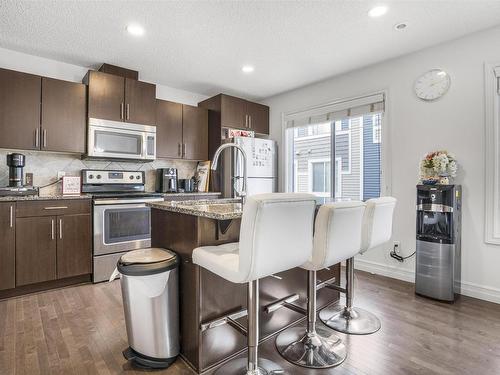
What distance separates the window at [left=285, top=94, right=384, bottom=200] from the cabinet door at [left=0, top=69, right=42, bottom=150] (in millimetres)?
3275

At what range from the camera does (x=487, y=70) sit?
2668mm

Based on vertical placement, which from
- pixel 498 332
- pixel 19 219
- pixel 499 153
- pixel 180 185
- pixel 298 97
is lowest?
pixel 498 332

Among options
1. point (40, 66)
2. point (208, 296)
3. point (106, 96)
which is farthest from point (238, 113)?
point (208, 296)

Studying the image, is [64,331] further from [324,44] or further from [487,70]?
[487,70]

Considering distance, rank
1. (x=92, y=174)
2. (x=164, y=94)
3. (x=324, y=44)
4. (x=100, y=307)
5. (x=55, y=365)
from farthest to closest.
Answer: (x=164, y=94)
(x=92, y=174)
(x=324, y=44)
(x=100, y=307)
(x=55, y=365)

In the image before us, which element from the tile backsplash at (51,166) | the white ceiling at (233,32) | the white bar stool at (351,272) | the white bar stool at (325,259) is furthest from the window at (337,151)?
the tile backsplash at (51,166)

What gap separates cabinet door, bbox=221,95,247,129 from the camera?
4.25 metres

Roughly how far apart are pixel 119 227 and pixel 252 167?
202cm

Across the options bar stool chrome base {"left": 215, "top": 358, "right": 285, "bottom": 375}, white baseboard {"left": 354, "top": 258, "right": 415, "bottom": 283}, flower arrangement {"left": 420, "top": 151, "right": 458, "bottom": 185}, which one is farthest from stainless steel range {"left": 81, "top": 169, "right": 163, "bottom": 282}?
flower arrangement {"left": 420, "top": 151, "right": 458, "bottom": 185}

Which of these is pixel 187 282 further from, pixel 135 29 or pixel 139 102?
pixel 139 102

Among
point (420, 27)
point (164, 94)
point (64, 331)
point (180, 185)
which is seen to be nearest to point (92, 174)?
point (180, 185)

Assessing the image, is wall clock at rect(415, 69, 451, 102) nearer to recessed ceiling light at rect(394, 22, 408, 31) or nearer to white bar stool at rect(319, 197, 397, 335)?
recessed ceiling light at rect(394, 22, 408, 31)

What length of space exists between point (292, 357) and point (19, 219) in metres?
2.74

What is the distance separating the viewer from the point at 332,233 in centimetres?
164
